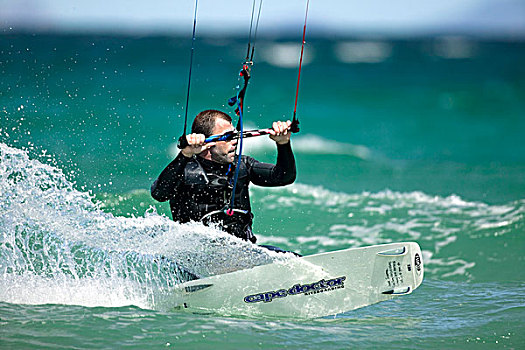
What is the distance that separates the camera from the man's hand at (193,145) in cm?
317

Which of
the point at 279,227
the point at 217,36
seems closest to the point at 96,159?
the point at 279,227

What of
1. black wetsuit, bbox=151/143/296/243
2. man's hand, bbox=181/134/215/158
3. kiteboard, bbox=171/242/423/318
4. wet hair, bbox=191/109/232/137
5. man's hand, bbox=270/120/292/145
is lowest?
kiteboard, bbox=171/242/423/318

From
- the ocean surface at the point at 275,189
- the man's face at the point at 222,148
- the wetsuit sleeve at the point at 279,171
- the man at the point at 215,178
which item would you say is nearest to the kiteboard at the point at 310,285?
the ocean surface at the point at 275,189

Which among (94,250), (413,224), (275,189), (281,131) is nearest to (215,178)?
(281,131)

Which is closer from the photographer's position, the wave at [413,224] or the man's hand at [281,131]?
the man's hand at [281,131]

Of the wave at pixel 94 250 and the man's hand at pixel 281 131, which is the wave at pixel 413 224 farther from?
the man's hand at pixel 281 131

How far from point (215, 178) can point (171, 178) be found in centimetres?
26

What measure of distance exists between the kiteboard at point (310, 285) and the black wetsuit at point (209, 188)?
28 centimetres

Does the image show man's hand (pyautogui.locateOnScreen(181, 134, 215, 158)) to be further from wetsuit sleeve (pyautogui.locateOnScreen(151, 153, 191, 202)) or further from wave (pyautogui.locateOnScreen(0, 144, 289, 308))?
wave (pyautogui.locateOnScreen(0, 144, 289, 308))

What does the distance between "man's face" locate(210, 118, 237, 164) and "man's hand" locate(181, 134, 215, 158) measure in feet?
0.66

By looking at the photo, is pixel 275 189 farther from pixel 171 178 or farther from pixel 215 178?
pixel 171 178

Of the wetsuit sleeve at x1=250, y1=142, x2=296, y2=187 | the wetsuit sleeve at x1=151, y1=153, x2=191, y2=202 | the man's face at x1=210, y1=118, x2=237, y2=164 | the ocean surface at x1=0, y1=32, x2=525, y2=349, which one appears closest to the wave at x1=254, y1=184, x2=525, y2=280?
the ocean surface at x1=0, y1=32, x2=525, y2=349

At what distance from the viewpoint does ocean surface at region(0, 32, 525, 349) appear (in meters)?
3.29

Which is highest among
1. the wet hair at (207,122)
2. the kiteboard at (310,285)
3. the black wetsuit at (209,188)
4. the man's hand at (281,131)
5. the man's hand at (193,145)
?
the wet hair at (207,122)
